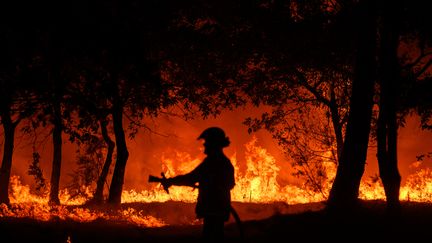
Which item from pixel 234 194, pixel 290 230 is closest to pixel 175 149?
pixel 234 194

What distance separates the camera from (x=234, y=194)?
2783 centimetres

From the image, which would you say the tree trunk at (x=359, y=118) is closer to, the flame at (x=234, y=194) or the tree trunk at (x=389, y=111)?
the tree trunk at (x=389, y=111)

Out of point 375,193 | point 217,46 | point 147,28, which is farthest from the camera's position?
point 375,193

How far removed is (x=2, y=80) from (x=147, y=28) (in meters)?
5.40

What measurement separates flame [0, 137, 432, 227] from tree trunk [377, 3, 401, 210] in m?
5.86

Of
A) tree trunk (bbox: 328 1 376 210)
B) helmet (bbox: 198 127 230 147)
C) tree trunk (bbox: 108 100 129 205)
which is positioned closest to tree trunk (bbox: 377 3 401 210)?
tree trunk (bbox: 328 1 376 210)

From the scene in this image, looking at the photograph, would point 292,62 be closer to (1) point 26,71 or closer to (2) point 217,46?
(2) point 217,46

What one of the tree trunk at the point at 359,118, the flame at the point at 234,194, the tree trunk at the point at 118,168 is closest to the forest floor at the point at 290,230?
the tree trunk at the point at 359,118

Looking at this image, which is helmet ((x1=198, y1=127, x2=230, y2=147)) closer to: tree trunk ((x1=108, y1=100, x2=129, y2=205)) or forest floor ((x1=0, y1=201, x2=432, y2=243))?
forest floor ((x1=0, y1=201, x2=432, y2=243))

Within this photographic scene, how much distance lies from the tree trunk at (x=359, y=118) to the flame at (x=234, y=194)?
4887 millimetres

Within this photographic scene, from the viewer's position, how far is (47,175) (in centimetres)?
3850

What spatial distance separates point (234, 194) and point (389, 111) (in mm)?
15873

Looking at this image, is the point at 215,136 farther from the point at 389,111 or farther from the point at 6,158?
the point at 6,158

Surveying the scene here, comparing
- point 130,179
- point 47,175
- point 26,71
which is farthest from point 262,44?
point 47,175
